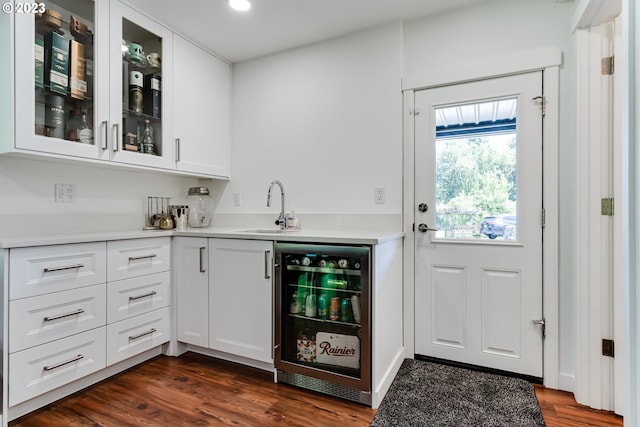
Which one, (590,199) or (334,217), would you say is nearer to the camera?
(590,199)

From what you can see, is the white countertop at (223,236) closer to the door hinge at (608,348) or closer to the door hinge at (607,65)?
the door hinge at (608,348)

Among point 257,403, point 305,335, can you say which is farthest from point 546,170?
point 257,403

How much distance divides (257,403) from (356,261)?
0.94 meters

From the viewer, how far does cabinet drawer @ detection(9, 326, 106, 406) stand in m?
1.57

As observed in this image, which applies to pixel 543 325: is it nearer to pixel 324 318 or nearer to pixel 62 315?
pixel 324 318

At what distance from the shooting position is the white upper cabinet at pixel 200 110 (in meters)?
2.50

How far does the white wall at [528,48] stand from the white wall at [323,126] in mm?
218

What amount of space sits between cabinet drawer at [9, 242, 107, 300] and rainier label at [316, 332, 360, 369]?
4.40ft

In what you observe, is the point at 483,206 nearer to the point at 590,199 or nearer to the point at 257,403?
the point at 590,199

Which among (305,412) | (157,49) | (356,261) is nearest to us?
(305,412)

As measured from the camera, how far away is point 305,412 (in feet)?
5.59

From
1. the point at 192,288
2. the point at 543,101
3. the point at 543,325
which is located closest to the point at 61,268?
the point at 192,288

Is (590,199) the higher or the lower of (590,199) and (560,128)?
the lower

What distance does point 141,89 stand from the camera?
2283 mm
